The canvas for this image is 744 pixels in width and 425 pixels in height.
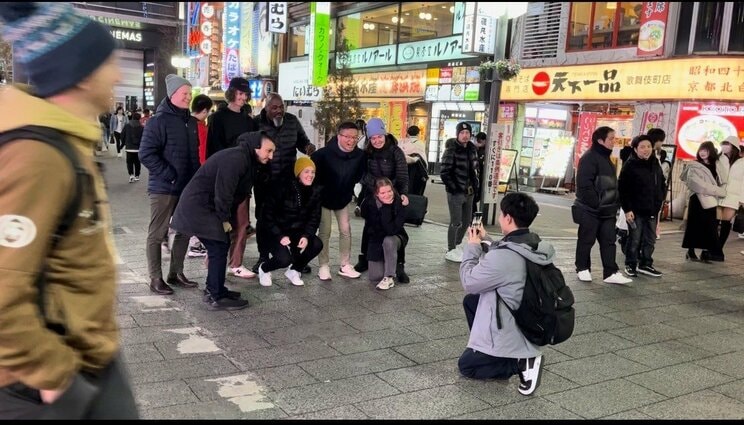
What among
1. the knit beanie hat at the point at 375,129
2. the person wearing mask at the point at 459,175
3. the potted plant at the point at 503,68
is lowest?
the person wearing mask at the point at 459,175

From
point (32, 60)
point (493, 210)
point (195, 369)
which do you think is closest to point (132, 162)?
point (493, 210)

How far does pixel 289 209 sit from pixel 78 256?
14.9 ft

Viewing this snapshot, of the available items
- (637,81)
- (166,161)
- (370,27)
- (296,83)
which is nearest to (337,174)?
(166,161)

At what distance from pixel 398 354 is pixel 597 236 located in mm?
3686

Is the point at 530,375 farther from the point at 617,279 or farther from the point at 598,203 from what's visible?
the point at 617,279

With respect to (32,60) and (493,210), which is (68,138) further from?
(493,210)

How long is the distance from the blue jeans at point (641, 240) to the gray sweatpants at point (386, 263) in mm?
3201

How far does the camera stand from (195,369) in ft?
13.8

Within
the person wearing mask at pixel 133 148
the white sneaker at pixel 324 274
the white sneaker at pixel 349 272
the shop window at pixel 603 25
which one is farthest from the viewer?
the person wearing mask at pixel 133 148

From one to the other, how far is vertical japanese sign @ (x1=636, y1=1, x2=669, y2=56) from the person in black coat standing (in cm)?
1058

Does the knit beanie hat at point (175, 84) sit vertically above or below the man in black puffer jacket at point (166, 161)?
above

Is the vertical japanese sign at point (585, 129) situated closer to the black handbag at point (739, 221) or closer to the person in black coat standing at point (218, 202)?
the black handbag at point (739, 221)

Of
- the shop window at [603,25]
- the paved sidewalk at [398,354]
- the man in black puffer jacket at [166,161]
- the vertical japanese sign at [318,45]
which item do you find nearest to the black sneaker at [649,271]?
the paved sidewalk at [398,354]

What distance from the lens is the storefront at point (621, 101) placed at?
1191cm
